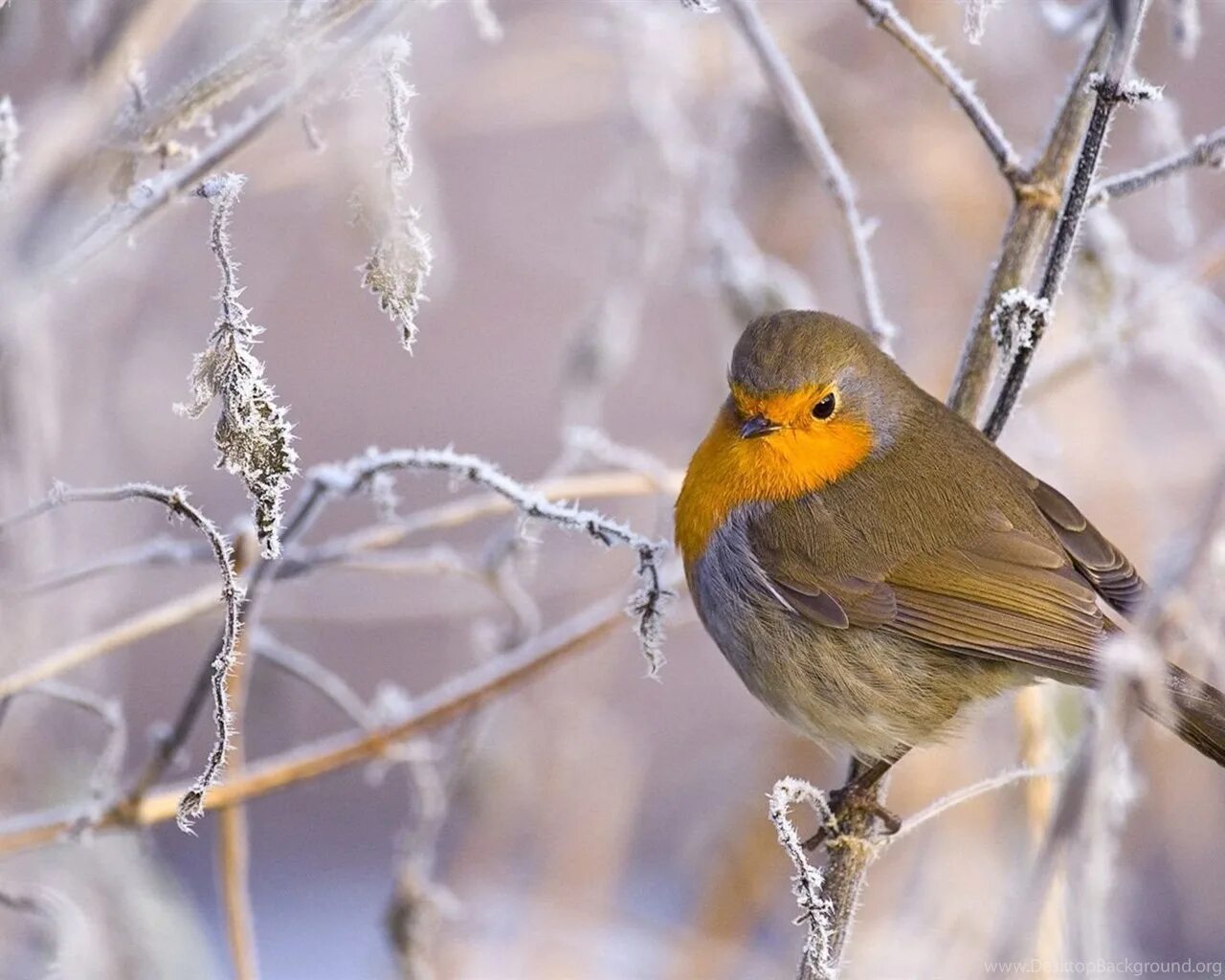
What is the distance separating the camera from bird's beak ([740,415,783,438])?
8.11ft

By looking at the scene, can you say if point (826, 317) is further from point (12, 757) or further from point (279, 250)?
point (279, 250)

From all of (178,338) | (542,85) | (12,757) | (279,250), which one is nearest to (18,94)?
(279,250)

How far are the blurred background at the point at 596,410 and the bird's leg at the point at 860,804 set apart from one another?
17 centimetres

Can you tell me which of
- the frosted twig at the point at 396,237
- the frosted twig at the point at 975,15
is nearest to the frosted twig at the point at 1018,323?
the frosted twig at the point at 975,15

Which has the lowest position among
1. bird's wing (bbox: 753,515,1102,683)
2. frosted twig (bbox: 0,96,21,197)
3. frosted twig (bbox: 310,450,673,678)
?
frosted twig (bbox: 310,450,673,678)

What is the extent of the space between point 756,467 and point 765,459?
2cm

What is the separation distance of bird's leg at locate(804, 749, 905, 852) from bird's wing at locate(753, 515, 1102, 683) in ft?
0.75

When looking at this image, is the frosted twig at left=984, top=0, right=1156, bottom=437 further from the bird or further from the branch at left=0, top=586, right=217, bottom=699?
the branch at left=0, top=586, right=217, bottom=699

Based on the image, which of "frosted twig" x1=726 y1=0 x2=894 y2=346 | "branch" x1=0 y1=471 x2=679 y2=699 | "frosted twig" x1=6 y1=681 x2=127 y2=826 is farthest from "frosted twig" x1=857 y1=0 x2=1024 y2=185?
"frosted twig" x1=6 y1=681 x2=127 y2=826

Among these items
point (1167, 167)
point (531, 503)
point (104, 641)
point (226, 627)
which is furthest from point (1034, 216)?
point (104, 641)

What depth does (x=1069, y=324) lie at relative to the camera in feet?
9.97

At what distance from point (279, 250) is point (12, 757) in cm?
186

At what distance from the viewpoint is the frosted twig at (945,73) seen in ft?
5.82

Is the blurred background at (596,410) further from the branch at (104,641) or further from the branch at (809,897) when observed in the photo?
the branch at (809,897)
